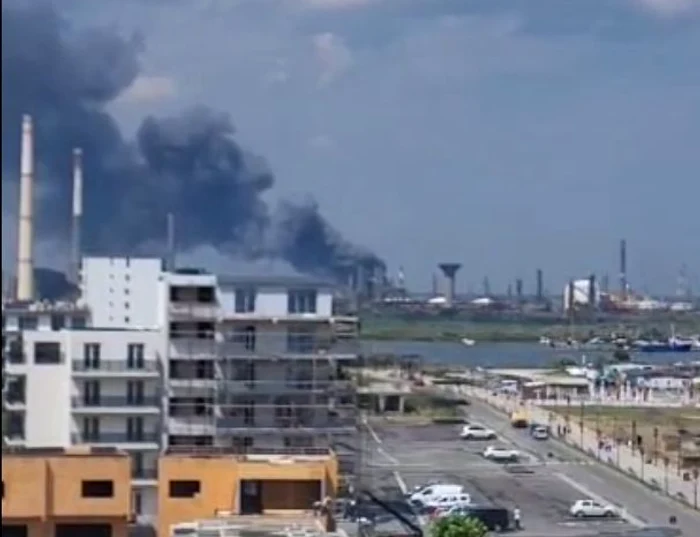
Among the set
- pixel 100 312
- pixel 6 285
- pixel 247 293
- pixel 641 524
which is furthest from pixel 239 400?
pixel 6 285

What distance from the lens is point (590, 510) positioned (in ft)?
30.3

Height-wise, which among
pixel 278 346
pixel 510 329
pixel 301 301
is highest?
pixel 510 329

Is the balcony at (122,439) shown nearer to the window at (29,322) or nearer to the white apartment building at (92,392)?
the white apartment building at (92,392)

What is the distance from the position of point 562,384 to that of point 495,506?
1057cm

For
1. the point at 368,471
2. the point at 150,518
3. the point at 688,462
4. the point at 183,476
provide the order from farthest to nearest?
the point at 688,462 → the point at 368,471 → the point at 150,518 → the point at 183,476

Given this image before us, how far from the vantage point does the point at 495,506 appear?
891 cm

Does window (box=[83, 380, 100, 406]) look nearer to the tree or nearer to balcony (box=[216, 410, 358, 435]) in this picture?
balcony (box=[216, 410, 358, 435])

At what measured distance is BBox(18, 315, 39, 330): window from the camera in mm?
6865

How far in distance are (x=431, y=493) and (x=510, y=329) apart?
818 inches

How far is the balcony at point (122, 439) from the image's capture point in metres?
6.49

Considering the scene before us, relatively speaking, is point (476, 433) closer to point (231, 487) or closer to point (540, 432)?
point (540, 432)

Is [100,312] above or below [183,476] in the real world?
above

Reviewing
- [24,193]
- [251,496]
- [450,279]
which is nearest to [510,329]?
[450,279]

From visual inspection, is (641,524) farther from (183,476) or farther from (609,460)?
(183,476)
